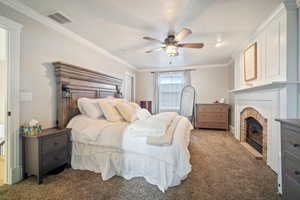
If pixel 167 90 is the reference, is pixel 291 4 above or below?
above

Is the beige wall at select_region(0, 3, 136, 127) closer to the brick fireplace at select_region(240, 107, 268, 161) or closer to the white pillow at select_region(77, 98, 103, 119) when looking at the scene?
the white pillow at select_region(77, 98, 103, 119)

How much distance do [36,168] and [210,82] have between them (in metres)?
Answer: 5.58

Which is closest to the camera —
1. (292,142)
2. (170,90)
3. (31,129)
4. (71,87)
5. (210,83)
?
(292,142)

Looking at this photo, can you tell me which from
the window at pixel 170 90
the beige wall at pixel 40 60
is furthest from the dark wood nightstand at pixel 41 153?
the window at pixel 170 90

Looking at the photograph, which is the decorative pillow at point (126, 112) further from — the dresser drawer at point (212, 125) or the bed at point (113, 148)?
the dresser drawer at point (212, 125)

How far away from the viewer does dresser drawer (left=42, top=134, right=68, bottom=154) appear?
1.91 m

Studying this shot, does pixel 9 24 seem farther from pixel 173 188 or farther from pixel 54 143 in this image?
A: pixel 173 188

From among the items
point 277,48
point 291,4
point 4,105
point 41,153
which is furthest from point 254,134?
point 4,105

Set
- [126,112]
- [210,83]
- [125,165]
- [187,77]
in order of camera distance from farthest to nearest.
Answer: [187,77] → [210,83] → [126,112] → [125,165]

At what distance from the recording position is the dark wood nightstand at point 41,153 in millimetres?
1847

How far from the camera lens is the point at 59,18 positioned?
2.24m

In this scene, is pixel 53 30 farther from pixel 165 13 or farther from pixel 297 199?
pixel 297 199

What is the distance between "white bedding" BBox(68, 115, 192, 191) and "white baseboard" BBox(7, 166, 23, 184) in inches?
25.6

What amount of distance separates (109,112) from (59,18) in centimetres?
176
